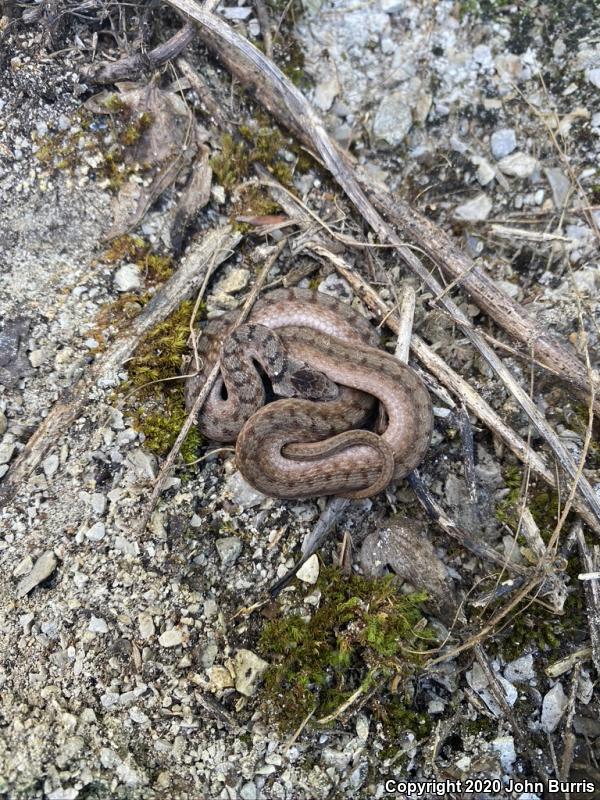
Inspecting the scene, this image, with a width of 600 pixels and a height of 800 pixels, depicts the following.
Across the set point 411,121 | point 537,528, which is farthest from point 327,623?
point 411,121

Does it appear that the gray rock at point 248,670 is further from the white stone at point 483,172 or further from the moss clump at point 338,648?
the white stone at point 483,172

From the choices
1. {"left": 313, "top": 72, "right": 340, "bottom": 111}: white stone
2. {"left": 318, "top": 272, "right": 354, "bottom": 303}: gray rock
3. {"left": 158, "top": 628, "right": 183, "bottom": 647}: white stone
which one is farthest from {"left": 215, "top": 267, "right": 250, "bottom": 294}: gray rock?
{"left": 158, "top": 628, "right": 183, "bottom": 647}: white stone

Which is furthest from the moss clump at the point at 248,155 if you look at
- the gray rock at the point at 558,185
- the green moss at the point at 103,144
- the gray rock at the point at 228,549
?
the gray rock at the point at 228,549

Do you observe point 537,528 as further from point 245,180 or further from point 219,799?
point 245,180

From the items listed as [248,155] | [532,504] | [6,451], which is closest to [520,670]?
[532,504]

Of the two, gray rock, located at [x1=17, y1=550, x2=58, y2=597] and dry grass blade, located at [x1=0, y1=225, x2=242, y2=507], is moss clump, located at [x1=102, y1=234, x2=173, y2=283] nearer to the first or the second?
dry grass blade, located at [x1=0, y1=225, x2=242, y2=507]
